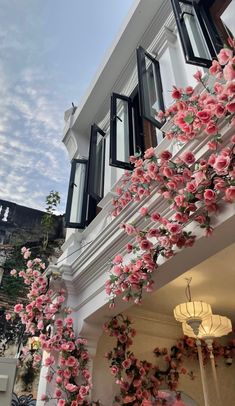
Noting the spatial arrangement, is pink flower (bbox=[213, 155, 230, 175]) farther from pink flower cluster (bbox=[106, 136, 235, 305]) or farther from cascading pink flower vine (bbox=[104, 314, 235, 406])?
cascading pink flower vine (bbox=[104, 314, 235, 406])

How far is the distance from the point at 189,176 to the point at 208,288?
5.91ft

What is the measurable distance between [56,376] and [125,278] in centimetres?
141

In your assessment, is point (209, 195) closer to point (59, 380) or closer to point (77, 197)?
point (59, 380)

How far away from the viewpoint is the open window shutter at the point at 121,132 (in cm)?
314

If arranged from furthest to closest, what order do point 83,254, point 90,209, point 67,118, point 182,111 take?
point 67,118 < point 90,209 < point 83,254 < point 182,111

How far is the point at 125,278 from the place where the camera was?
226 centimetres

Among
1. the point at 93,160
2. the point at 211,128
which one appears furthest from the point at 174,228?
the point at 93,160

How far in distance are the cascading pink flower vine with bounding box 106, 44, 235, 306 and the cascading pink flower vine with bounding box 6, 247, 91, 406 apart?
111 centimetres

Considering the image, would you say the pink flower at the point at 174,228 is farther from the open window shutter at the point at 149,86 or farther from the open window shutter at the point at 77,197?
the open window shutter at the point at 77,197

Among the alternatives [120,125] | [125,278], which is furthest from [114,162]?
[125,278]

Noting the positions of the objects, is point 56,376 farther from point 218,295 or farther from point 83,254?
point 218,295

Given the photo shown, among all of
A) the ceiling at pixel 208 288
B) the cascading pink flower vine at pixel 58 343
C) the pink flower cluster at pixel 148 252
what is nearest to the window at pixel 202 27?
the pink flower cluster at pixel 148 252

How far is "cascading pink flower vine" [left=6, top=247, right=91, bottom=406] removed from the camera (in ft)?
9.12

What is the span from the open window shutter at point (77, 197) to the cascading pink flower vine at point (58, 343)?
75cm
